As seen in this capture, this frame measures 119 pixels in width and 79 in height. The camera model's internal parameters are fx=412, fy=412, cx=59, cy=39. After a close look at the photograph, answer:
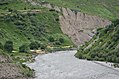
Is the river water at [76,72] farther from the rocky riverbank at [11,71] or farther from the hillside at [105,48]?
the hillside at [105,48]

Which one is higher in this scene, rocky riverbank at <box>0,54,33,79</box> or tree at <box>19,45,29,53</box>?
rocky riverbank at <box>0,54,33,79</box>

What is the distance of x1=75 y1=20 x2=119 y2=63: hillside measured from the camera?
433 feet

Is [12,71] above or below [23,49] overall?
above

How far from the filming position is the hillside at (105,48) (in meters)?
132

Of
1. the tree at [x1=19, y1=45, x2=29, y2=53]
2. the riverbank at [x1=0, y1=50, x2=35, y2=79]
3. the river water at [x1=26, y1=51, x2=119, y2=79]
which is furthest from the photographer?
the tree at [x1=19, y1=45, x2=29, y2=53]

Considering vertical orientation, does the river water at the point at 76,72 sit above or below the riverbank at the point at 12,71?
below

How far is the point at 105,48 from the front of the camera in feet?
465

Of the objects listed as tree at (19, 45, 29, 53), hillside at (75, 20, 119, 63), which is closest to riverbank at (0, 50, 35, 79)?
hillside at (75, 20, 119, 63)

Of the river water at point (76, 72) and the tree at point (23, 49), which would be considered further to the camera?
the tree at point (23, 49)

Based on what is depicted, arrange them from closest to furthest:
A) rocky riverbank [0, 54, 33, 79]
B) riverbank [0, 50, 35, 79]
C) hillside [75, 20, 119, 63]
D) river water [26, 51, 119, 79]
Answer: rocky riverbank [0, 54, 33, 79] → riverbank [0, 50, 35, 79] → river water [26, 51, 119, 79] → hillside [75, 20, 119, 63]

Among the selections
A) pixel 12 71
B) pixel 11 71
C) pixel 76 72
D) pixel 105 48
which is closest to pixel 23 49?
pixel 105 48

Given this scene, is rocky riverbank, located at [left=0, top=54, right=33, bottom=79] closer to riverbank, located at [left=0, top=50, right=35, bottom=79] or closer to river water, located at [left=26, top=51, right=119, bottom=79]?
riverbank, located at [left=0, top=50, right=35, bottom=79]

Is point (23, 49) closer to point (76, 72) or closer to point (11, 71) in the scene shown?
point (76, 72)

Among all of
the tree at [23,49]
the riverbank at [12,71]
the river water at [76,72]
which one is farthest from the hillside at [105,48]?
the tree at [23,49]
